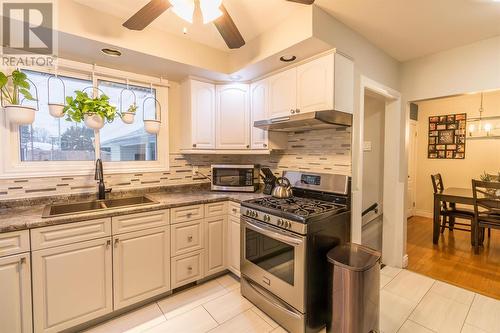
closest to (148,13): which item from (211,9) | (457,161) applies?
(211,9)

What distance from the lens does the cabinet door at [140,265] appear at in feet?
6.20

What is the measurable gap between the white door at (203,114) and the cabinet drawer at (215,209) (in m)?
0.70

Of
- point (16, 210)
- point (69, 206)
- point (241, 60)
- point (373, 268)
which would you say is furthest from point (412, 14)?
point (16, 210)

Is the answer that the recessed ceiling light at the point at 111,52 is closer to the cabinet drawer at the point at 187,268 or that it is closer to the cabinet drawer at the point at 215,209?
the cabinet drawer at the point at 215,209

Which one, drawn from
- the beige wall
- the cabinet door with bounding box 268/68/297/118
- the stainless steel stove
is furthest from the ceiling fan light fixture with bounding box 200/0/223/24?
the beige wall

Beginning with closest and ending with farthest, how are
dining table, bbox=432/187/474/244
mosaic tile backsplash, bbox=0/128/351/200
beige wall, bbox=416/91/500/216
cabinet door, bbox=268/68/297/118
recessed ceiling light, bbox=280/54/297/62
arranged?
mosaic tile backsplash, bbox=0/128/351/200
recessed ceiling light, bbox=280/54/297/62
cabinet door, bbox=268/68/297/118
dining table, bbox=432/187/474/244
beige wall, bbox=416/91/500/216

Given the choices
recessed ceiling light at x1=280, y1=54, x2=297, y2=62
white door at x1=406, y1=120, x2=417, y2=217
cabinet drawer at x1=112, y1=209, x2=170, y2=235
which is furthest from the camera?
white door at x1=406, y1=120, x2=417, y2=217

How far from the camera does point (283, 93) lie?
92.8 inches

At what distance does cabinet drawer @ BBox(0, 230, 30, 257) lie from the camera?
4.77 ft

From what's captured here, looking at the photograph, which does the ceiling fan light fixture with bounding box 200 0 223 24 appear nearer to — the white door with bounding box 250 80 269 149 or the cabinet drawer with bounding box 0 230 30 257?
the white door with bounding box 250 80 269 149

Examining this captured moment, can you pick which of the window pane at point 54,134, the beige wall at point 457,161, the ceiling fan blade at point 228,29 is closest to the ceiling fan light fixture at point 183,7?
the ceiling fan blade at point 228,29

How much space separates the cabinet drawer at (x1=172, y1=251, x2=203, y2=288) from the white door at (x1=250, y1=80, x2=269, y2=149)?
1335 millimetres

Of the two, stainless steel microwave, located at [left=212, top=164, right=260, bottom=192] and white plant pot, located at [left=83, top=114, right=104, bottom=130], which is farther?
stainless steel microwave, located at [left=212, top=164, right=260, bottom=192]

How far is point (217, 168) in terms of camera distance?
279 cm
